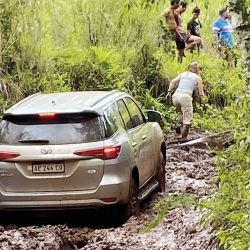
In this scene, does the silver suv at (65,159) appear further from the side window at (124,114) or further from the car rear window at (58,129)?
the side window at (124,114)

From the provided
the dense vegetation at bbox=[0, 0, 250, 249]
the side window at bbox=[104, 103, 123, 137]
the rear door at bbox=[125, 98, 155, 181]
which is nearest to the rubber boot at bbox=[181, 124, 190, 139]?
the dense vegetation at bbox=[0, 0, 250, 249]

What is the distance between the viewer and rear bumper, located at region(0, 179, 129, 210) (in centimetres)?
900

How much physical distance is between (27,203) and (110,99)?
181cm

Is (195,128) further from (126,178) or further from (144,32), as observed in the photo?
(126,178)

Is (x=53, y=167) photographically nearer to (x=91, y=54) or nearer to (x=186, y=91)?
(x=186, y=91)

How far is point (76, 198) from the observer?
9.02 meters

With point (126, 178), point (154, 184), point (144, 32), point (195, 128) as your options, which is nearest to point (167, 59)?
point (144, 32)

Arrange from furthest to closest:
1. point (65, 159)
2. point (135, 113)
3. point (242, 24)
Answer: point (135, 113) → point (65, 159) → point (242, 24)

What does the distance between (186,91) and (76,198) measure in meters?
7.43

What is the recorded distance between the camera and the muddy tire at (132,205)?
934 centimetres

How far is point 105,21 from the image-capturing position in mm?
18109

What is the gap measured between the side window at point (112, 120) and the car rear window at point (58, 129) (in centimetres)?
13

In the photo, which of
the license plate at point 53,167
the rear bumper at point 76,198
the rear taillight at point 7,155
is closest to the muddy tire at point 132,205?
the rear bumper at point 76,198

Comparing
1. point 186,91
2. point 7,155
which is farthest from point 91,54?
point 7,155
